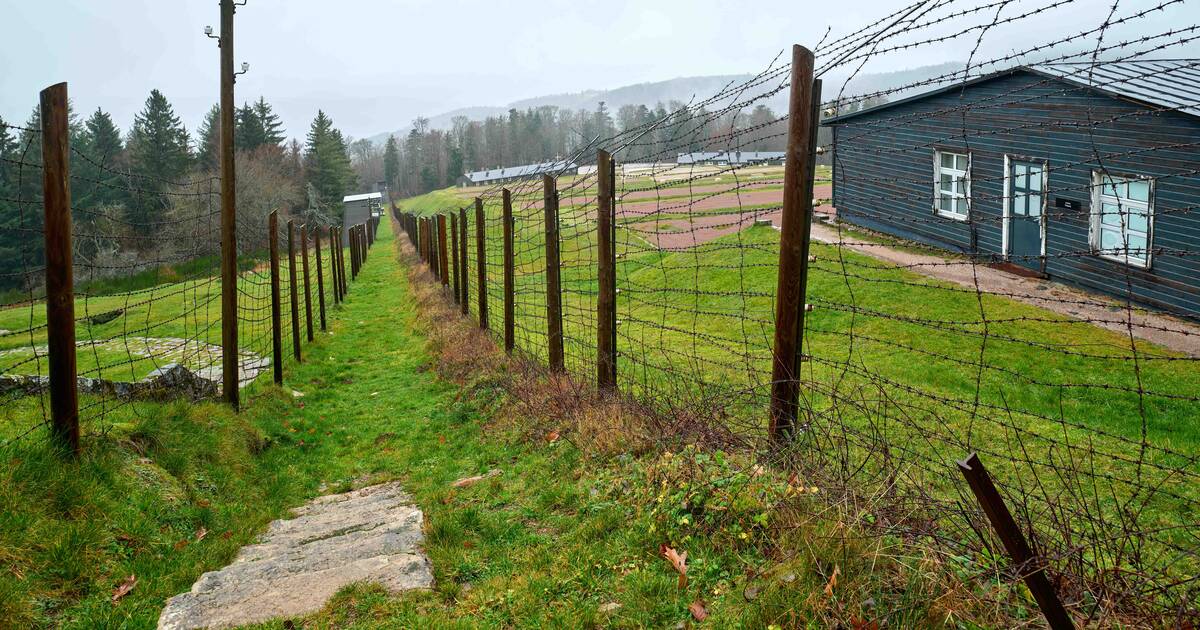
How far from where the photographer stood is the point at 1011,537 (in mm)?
2312

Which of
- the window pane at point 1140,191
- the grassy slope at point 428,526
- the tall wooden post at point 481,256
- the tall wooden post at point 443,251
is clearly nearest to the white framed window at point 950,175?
the window pane at point 1140,191

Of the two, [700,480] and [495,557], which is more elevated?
[700,480]

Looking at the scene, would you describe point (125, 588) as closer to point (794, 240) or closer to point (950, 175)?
point (794, 240)

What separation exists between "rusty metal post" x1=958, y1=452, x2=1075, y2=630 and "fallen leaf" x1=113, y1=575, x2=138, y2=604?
400cm

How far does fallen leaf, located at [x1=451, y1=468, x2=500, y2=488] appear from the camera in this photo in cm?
599

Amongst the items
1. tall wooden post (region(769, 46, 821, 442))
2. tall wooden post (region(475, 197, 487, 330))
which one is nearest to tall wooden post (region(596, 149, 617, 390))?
tall wooden post (region(769, 46, 821, 442))

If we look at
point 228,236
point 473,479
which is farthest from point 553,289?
point 228,236

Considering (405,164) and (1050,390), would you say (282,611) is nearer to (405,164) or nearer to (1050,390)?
(1050,390)

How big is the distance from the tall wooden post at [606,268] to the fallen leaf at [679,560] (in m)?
2.64

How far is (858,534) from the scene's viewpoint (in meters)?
3.18

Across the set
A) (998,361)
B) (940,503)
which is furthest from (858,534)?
(998,361)

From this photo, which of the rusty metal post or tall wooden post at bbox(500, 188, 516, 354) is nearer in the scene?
the rusty metal post

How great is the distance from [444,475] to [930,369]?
5.99 m

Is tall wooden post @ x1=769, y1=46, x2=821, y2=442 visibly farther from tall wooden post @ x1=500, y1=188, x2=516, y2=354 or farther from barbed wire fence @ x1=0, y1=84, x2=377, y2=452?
tall wooden post @ x1=500, y1=188, x2=516, y2=354
